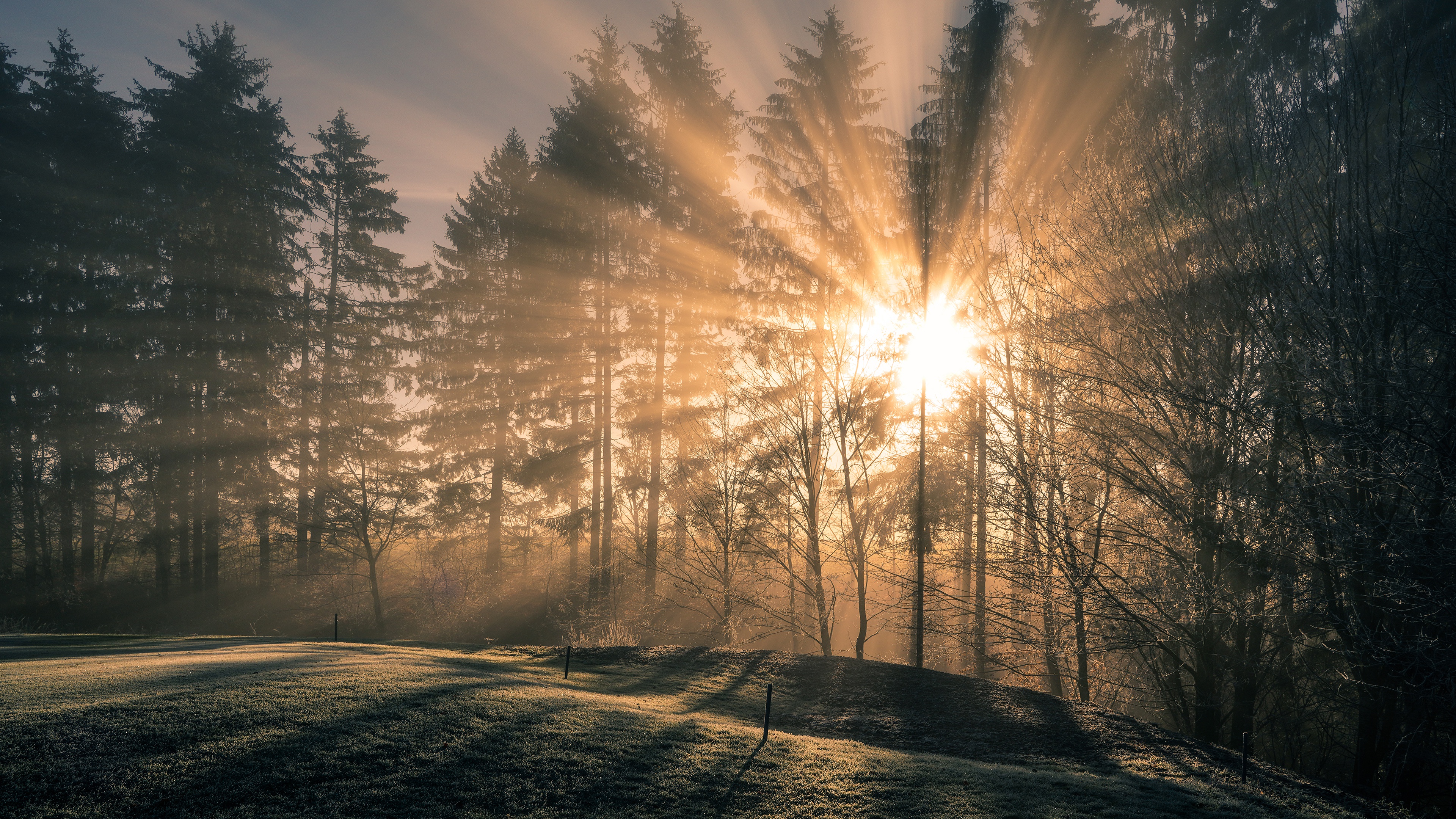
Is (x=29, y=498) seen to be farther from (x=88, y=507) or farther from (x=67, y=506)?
(x=88, y=507)

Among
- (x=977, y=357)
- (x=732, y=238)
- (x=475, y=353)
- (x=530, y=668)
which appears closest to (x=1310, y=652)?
(x=977, y=357)

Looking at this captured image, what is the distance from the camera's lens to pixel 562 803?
5.55 meters

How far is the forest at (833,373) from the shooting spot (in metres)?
8.12

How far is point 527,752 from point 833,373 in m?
12.4

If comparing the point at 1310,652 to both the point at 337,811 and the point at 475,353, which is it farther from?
the point at 475,353

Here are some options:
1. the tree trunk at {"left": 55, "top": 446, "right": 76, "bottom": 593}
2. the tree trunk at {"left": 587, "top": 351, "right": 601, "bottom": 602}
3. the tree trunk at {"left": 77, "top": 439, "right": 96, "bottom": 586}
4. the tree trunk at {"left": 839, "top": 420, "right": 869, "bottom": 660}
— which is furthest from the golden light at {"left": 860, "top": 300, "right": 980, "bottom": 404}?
the tree trunk at {"left": 55, "top": 446, "right": 76, "bottom": 593}

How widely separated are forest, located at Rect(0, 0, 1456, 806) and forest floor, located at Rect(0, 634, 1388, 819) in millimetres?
2936

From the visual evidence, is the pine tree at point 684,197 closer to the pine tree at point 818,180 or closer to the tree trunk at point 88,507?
the pine tree at point 818,180

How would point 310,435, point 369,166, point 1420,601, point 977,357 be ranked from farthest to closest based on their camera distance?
point 369,166
point 310,435
point 977,357
point 1420,601

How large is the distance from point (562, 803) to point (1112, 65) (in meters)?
20.5

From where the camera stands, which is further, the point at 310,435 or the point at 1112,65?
the point at 310,435

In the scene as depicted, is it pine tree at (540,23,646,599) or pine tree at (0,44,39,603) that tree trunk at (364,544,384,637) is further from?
pine tree at (0,44,39,603)

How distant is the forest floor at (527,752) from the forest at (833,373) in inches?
116

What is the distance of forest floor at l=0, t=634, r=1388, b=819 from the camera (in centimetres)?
533
